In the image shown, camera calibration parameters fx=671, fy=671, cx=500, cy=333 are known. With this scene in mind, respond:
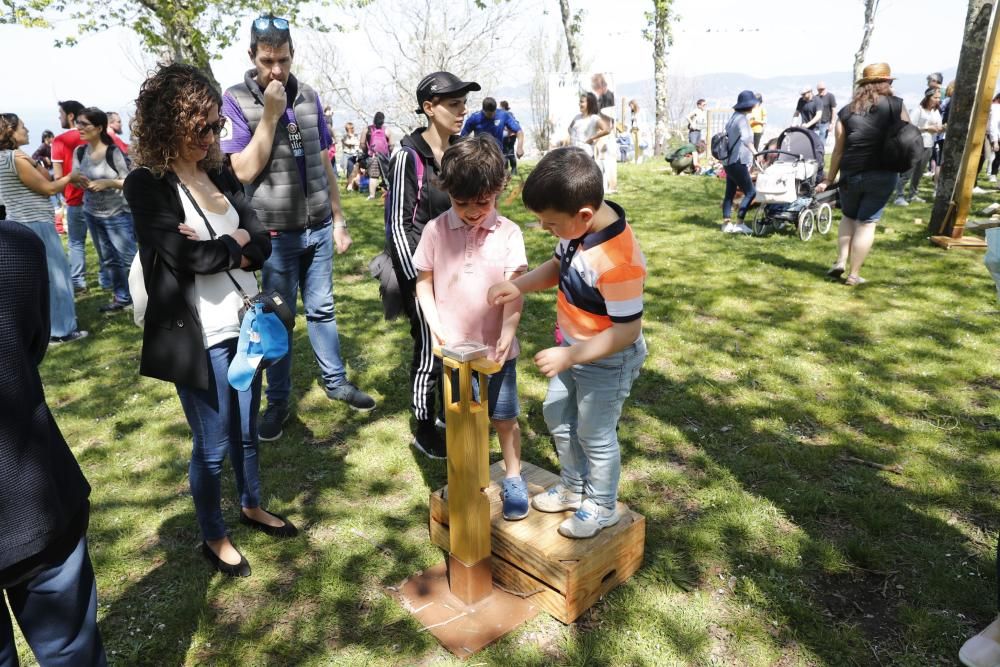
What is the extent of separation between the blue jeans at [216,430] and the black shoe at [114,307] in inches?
197

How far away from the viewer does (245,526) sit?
3311 mm

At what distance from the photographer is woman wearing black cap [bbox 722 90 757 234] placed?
8773 mm

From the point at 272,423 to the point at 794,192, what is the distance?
7252 mm

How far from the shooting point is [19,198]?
5832mm

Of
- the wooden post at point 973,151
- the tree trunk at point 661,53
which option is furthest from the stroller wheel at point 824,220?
the tree trunk at point 661,53

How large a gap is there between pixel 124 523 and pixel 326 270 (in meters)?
1.78

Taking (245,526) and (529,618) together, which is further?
(245,526)

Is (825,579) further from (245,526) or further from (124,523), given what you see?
(124,523)

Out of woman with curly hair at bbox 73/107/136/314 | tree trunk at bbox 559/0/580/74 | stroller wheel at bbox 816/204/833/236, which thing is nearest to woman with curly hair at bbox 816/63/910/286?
stroller wheel at bbox 816/204/833/236

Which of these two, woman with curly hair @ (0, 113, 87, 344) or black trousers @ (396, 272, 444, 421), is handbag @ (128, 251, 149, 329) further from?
woman with curly hair @ (0, 113, 87, 344)

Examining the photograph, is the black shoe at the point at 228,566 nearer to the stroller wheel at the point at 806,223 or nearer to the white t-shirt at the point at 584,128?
the stroller wheel at the point at 806,223

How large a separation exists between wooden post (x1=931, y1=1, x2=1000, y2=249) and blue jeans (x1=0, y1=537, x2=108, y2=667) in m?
8.73

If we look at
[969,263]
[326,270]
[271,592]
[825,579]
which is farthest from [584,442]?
[969,263]

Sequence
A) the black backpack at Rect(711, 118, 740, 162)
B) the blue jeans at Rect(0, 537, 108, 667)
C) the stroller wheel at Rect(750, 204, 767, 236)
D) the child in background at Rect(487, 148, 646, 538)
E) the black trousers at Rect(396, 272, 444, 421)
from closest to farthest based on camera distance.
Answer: the blue jeans at Rect(0, 537, 108, 667) < the child in background at Rect(487, 148, 646, 538) < the black trousers at Rect(396, 272, 444, 421) < the black backpack at Rect(711, 118, 740, 162) < the stroller wheel at Rect(750, 204, 767, 236)
